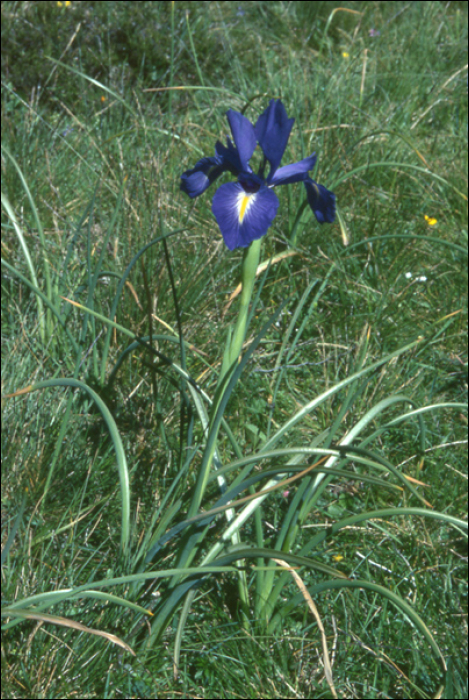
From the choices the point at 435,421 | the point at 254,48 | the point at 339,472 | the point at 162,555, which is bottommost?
the point at 435,421

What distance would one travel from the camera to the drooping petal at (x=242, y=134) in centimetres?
113

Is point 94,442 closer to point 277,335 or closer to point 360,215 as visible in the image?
point 277,335

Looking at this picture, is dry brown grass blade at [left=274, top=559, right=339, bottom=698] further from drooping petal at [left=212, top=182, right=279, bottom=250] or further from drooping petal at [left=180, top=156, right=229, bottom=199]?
drooping petal at [left=180, top=156, right=229, bottom=199]

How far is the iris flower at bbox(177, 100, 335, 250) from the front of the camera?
108 centimetres

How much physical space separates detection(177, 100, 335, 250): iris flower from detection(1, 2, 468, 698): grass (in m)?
0.23

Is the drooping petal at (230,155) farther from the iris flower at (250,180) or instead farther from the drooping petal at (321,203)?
the drooping petal at (321,203)

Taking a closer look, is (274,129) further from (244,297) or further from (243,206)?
(244,297)

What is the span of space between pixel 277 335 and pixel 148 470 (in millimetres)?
825

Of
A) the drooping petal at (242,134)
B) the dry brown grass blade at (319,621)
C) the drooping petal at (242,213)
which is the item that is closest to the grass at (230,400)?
the dry brown grass blade at (319,621)

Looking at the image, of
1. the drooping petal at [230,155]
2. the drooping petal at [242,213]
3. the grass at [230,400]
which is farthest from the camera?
the grass at [230,400]

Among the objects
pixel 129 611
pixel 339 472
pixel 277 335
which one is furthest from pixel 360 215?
pixel 129 611

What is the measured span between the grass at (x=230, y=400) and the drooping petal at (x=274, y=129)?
14.0 inches

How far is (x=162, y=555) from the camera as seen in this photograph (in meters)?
1.48

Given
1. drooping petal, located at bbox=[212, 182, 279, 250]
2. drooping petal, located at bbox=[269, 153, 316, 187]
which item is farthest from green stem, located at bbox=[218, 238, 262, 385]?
drooping petal, located at bbox=[269, 153, 316, 187]
